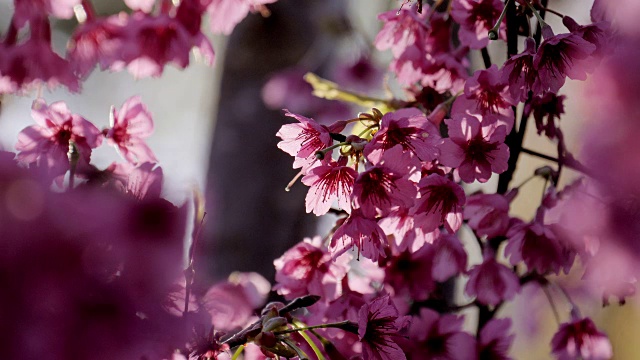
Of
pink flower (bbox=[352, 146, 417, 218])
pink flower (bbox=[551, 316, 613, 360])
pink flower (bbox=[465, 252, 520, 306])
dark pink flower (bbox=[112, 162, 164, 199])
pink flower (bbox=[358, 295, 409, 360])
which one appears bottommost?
pink flower (bbox=[551, 316, 613, 360])

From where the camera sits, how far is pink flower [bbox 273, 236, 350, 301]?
773mm


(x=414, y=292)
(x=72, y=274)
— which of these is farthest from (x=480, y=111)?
(x=72, y=274)

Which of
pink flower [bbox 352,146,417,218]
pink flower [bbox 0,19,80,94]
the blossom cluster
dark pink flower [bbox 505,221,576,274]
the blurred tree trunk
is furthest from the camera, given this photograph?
the blurred tree trunk

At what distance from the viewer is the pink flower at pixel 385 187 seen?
0.62m

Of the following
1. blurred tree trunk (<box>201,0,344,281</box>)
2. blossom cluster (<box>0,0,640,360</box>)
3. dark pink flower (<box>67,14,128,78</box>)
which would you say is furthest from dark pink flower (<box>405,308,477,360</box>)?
blurred tree trunk (<box>201,0,344,281</box>)

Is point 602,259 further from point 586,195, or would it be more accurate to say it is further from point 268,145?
point 268,145

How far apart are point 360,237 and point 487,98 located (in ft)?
0.62

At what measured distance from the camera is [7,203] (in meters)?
0.35

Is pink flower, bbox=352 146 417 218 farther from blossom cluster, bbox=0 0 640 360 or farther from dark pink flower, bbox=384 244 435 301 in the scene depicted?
dark pink flower, bbox=384 244 435 301

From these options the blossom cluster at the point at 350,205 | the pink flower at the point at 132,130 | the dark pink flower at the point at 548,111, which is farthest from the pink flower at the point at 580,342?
the pink flower at the point at 132,130

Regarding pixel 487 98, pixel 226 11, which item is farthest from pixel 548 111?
pixel 226 11

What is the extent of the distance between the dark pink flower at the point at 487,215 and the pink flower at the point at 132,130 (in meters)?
0.35

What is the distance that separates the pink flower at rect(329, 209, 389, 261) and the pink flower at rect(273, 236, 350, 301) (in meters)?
0.09

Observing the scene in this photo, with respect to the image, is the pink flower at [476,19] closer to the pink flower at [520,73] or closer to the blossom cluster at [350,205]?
the blossom cluster at [350,205]
